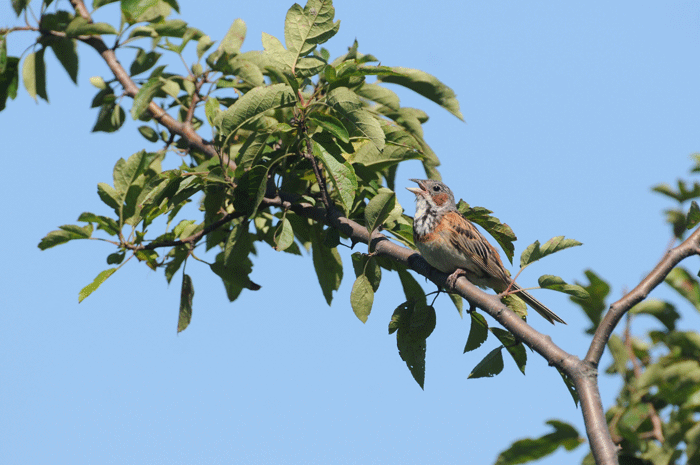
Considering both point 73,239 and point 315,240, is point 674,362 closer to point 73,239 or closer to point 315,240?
point 315,240

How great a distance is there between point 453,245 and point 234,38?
2686mm

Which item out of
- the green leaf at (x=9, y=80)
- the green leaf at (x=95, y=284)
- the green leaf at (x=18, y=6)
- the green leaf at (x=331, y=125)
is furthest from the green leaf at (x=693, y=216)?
the green leaf at (x=9, y=80)

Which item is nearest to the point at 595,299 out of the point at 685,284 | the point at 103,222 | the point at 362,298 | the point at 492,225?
the point at 685,284

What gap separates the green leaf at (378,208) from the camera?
391 centimetres

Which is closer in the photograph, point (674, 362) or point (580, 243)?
point (674, 362)

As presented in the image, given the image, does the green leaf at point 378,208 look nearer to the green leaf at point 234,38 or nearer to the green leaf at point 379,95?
the green leaf at point 379,95

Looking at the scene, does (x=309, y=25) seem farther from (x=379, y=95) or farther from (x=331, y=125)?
(x=379, y=95)

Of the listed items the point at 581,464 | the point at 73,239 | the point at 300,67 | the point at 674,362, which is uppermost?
the point at 300,67

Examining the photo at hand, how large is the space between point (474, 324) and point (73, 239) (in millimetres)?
3241

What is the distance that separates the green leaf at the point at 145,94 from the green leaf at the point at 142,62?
0.65 metres

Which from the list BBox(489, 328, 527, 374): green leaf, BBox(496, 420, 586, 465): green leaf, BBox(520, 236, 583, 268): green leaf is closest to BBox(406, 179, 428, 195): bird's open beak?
BBox(489, 328, 527, 374): green leaf

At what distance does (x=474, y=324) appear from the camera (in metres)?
4.18

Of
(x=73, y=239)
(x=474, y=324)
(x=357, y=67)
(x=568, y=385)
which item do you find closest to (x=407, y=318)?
(x=474, y=324)

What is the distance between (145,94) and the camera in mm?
5559
